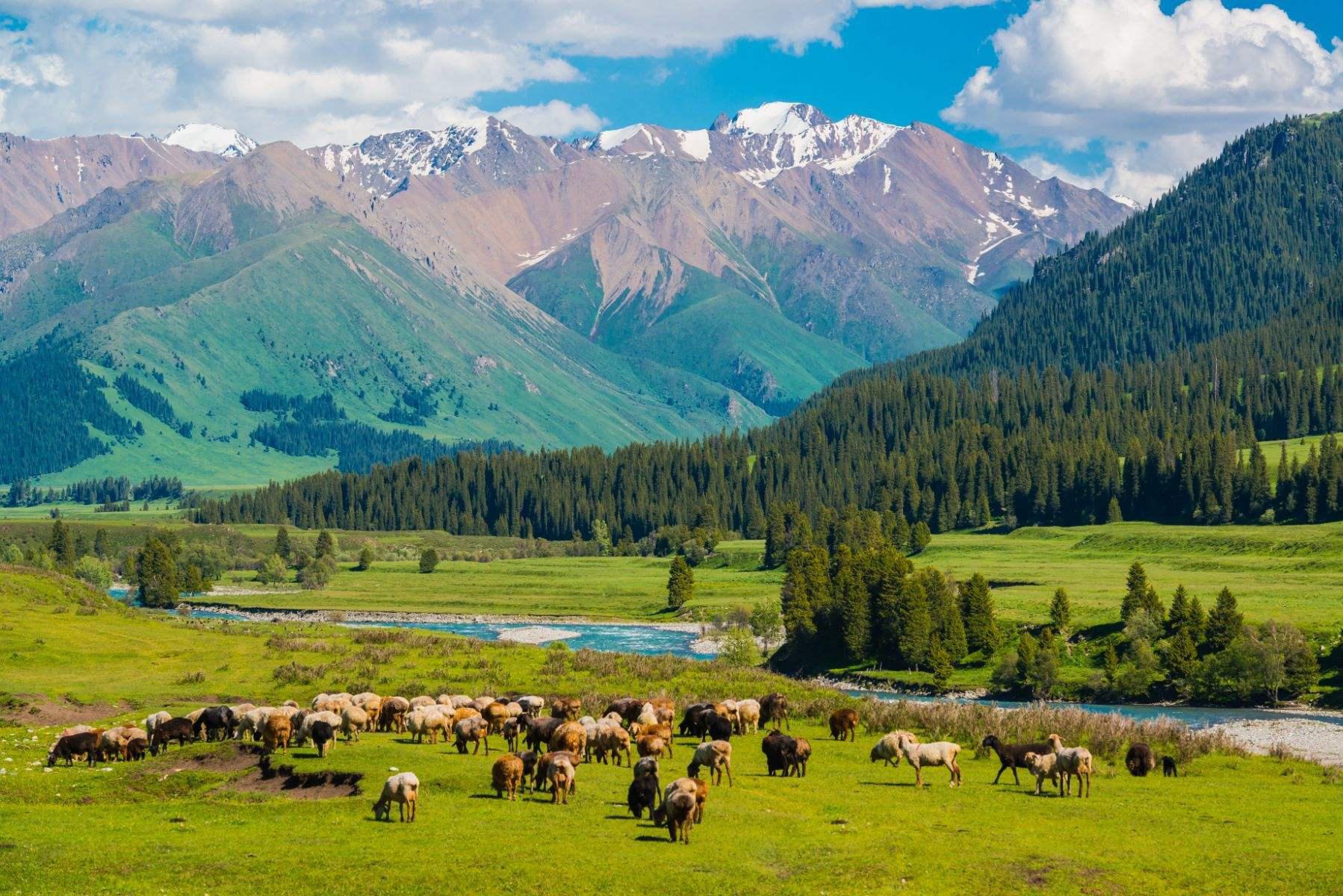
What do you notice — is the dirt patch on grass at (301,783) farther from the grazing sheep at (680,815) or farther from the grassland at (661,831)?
the grazing sheep at (680,815)

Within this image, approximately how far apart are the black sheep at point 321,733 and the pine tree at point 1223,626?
7844 cm

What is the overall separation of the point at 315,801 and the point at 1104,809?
2642cm

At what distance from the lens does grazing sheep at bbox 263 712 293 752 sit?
167 ft

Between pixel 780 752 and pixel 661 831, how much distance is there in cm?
1153

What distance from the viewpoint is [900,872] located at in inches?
1399

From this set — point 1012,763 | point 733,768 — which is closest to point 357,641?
point 733,768

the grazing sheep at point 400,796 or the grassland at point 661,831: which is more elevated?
the grazing sheep at point 400,796

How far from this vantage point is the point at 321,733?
4994cm

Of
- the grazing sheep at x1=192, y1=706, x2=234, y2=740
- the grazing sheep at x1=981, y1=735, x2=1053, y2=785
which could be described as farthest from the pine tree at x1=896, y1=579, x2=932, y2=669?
the grazing sheep at x1=192, y1=706, x2=234, y2=740

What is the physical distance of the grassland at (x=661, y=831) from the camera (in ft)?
112

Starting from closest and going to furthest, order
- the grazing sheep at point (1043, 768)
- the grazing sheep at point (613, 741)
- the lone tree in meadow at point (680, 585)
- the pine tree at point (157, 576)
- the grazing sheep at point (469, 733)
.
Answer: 1. the grazing sheep at point (1043, 768)
2. the grazing sheep at point (613, 741)
3. the grazing sheep at point (469, 733)
4. the pine tree at point (157, 576)
5. the lone tree in meadow at point (680, 585)

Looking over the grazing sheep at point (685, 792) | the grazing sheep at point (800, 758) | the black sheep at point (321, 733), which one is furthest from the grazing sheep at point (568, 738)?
the grazing sheep at point (685, 792)

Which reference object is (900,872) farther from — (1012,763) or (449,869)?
(1012,763)

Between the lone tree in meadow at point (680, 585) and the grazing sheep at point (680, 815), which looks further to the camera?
the lone tree in meadow at point (680, 585)
